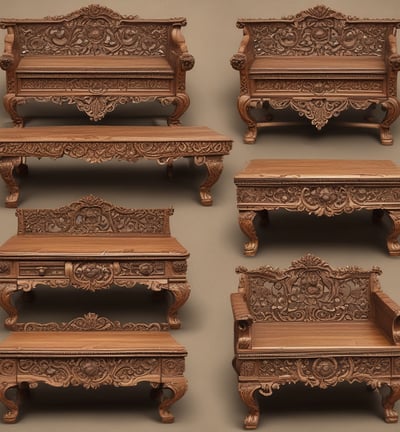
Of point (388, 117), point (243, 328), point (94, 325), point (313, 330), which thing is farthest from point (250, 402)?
point (388, 117)

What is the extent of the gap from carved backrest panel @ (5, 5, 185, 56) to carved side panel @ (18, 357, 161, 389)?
3299 mm

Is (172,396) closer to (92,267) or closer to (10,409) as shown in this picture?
(10,409)

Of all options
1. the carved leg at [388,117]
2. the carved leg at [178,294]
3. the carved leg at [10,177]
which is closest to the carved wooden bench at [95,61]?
the carved leg at [10,177]

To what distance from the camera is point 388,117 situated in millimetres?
9703

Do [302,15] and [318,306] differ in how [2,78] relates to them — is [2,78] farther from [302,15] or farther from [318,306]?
[318,306]

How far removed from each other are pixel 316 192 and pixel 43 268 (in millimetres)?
1600

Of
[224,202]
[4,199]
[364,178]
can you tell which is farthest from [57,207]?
[364,178]

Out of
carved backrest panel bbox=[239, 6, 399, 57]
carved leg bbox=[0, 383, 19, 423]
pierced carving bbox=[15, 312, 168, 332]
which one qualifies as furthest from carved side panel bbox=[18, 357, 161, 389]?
carved backrest panel bbox=[239, 6, 399, 57]

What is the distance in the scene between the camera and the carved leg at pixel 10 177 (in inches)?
352

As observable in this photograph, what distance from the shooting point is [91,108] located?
970cm

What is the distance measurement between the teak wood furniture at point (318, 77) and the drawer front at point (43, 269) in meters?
2.19

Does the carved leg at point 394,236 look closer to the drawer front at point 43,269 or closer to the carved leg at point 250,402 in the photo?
the carved leg at point 250,402

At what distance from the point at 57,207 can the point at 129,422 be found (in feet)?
6.56

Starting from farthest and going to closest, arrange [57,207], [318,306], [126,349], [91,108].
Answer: [91,108]
[57,207]
[318,306]
[126,349]
